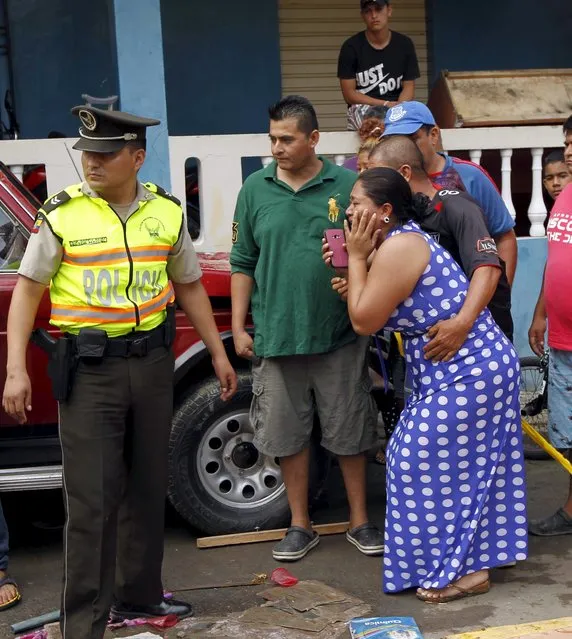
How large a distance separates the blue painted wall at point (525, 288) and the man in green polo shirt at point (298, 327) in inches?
115

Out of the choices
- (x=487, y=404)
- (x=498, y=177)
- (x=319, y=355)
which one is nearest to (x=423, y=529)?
(x=487, y=404)

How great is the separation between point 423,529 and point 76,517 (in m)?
1.40

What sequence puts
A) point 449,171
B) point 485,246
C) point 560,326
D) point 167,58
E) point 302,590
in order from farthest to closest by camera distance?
point 167,58 → point 560,326 → point 449,171 → point 302,590 → point 485,246

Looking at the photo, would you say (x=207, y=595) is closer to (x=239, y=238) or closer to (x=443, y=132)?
(x=239, y=238)

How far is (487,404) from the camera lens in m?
4.14

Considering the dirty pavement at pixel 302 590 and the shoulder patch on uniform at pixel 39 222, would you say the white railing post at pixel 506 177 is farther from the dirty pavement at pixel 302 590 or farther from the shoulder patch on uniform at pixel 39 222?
the shoulder patch on uniform at pixel 39 222

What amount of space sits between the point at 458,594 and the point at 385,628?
478 mm

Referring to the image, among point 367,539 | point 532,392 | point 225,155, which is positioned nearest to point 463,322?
point 367,539

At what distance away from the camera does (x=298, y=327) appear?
15.1 feet

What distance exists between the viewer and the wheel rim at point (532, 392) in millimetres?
6391

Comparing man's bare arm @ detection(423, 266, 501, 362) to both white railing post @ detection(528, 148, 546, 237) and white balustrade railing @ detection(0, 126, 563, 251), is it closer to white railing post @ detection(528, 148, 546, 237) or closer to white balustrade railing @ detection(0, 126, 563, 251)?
white balustrade railing @ detection(0, 126, 563, 251)

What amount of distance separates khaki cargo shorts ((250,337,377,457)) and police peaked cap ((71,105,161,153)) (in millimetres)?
1366

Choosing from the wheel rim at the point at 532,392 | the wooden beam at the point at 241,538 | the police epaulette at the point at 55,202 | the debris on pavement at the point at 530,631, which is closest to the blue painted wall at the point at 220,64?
the wheel rim at the point at 532,392

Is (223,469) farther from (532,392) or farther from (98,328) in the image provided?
(532,392)
